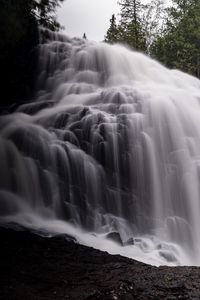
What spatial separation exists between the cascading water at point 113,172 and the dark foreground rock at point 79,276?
166 centimetres

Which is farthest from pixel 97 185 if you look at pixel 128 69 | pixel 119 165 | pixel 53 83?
pixel 128 69

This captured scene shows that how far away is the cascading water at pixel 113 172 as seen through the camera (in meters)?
10.0

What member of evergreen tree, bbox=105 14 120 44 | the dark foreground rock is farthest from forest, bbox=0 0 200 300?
evergreen tree, bbox=105 14 120 44

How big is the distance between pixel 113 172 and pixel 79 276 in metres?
5.73

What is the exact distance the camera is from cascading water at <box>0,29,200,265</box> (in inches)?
395

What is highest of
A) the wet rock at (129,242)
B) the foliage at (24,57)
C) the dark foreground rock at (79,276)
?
the foliage at (24,57)

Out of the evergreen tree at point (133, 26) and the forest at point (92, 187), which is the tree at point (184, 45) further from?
the forest at point (92, 187)

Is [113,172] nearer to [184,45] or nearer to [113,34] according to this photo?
[184,45]

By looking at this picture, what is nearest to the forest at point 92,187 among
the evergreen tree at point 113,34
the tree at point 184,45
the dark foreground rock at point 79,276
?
the dark foreground rock at point 79,276

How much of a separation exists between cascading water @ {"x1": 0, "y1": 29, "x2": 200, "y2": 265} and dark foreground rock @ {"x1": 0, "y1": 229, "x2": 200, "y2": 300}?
1.66 metres

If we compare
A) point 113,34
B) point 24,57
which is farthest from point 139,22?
point 24,57

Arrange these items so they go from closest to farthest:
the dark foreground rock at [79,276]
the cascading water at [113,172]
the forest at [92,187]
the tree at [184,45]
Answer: the dark foreground rock at [79,276], the forest at [92,187], the cascading water at [113,172], the tree at [184,45]

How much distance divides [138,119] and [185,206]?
3.21 meters

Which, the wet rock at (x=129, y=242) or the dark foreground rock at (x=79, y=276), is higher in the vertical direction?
the dark foreground rock at (x=79, y=276)
